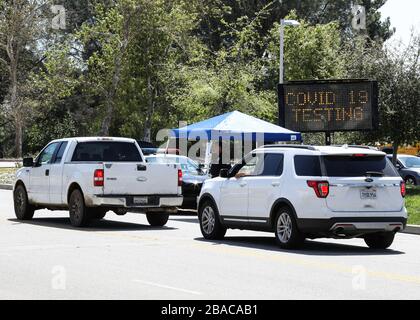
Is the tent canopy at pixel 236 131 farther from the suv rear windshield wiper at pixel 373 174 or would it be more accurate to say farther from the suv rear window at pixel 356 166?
the suv rear windshield wiper at pixel 373 174

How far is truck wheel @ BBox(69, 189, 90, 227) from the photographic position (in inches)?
806

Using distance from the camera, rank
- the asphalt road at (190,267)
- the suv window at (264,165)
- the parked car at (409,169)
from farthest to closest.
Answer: the parked car at (409,169)
the suv window at (264,165)
the asphalt road at (190,267)

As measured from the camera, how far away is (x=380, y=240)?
54.7ft

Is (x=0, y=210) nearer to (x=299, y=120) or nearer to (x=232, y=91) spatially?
(x=299, y=120)

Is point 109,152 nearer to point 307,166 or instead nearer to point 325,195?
point 307,166

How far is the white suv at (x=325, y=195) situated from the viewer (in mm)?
15523

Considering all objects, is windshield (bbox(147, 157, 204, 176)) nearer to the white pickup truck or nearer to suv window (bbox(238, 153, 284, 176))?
the white pickup truck

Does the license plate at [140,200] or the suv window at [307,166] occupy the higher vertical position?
the suv window at [307,166]

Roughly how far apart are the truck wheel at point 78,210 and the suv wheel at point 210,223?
3.17 metres

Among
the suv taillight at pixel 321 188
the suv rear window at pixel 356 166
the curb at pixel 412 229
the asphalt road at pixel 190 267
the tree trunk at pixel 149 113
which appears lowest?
the curb at pixel 412 229

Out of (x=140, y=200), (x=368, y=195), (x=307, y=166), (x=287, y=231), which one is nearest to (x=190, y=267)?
(x=287, y=231)

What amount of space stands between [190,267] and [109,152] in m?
8.98

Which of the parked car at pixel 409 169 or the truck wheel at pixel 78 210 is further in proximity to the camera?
the parked car at pixel 409 169

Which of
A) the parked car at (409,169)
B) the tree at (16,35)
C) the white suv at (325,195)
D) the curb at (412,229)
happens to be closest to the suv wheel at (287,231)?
the white suv at (325,195)
